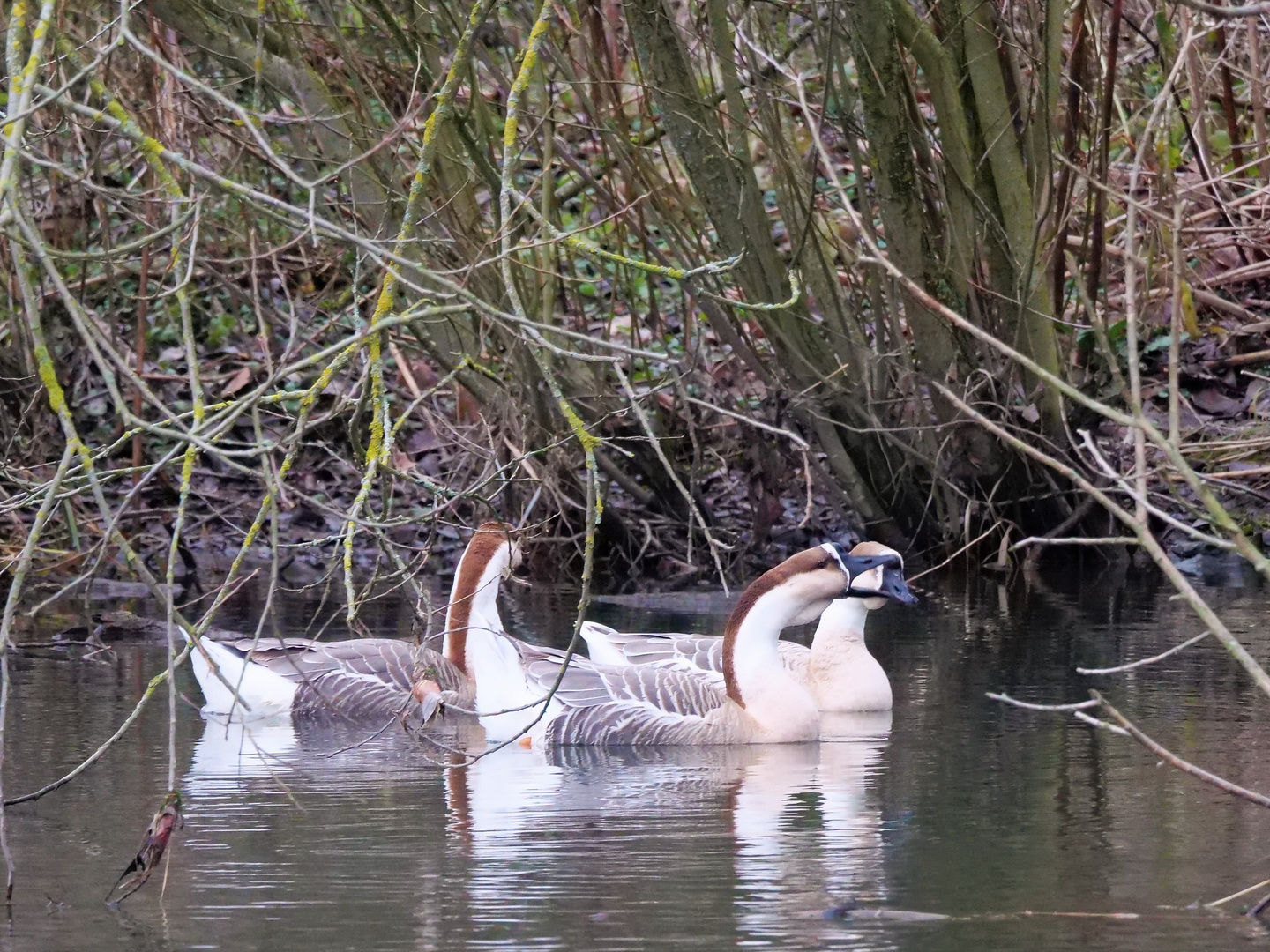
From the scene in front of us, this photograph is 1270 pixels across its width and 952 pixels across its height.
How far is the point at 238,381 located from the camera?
1458 cm

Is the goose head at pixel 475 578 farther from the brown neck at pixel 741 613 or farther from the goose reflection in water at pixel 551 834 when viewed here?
the brown neck at pixel 741 613

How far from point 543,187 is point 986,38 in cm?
254

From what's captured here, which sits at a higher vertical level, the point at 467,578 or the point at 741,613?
the point at 467,578

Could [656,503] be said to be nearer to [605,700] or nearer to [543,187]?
[543,187]

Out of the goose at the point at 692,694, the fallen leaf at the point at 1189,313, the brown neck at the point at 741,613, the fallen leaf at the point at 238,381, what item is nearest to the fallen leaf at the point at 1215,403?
the fallen leaf at the point at 1189,313

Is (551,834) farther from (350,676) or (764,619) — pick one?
(350,676)

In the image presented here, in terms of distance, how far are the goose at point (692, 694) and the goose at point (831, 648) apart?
17.3 inches

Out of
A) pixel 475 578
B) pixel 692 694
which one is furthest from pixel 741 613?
pixel 475 578

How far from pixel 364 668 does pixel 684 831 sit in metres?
3.31

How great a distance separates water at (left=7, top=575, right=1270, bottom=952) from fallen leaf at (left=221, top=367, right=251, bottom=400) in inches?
226

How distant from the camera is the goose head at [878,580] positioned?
8.82 meters

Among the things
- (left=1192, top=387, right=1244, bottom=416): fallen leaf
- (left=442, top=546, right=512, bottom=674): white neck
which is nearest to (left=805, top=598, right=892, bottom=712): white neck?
(left=442, top=546, right=512, bottom=674): white neck

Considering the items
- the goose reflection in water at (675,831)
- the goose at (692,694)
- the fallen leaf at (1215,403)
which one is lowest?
the goose reflection in water at (675,831)

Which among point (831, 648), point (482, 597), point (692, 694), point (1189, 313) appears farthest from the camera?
point (1189, 313)
